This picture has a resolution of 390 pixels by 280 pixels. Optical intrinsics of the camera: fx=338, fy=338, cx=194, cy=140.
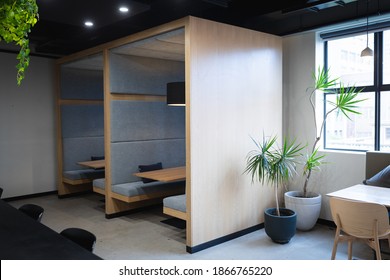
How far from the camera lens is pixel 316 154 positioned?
478 centimetres

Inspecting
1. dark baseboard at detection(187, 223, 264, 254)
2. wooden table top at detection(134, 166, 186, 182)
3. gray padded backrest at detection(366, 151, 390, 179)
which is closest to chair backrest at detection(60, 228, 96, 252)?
dark baseboard at detection(187, 223, 264, 254)

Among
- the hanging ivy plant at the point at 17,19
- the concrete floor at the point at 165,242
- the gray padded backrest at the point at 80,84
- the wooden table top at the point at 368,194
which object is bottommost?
the concrete floor at the point at 165,242

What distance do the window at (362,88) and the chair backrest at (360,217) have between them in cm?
189

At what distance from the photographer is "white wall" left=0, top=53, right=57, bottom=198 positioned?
6133mm

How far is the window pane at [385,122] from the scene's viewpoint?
4.33 m

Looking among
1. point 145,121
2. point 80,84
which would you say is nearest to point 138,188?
point 145,121

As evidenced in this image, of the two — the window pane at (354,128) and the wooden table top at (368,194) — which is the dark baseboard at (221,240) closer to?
the wooden table top at (368,194)

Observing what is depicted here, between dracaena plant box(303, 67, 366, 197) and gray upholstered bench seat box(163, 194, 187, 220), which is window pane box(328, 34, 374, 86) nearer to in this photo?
dracaena plant box(303, 67, 366, 197)

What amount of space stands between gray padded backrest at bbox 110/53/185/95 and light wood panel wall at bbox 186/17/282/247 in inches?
68.1

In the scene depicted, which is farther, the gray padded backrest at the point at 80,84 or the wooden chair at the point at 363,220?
the gray padded backrest at the point at 80,84

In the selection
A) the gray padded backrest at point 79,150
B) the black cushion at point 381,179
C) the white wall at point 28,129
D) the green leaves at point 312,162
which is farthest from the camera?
the gray padded backrest at point 79,150

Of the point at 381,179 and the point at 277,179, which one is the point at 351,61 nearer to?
the point at 381,179

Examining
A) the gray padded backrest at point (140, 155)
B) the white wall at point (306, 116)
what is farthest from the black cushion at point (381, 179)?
the gray padded backrest at point (140, 155)
